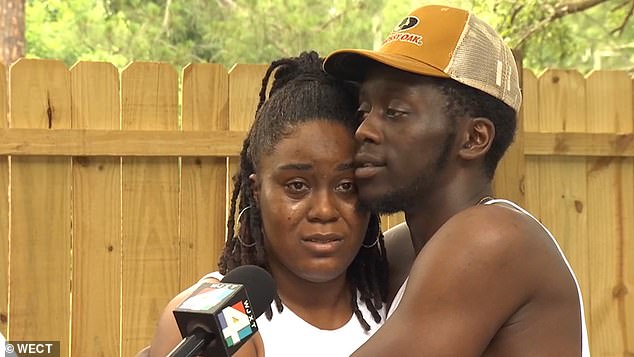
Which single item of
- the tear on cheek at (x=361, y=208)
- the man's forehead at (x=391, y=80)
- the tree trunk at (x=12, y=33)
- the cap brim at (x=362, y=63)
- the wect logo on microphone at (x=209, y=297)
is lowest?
the wect logo on microphone at (x=209, y=297)

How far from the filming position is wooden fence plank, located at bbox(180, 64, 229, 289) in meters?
5.08

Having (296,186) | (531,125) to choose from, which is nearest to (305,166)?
(296,186)

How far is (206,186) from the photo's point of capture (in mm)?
5133

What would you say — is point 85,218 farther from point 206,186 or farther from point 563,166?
point 563,166

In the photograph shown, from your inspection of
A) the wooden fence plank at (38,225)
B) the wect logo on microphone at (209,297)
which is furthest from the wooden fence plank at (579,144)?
the wect logo on microphone at (209,297)

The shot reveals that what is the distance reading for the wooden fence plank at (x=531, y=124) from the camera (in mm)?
5586

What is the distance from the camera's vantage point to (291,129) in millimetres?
2793

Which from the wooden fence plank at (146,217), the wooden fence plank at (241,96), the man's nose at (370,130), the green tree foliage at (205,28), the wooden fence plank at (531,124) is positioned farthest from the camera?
the green tree foliage at (205,28)

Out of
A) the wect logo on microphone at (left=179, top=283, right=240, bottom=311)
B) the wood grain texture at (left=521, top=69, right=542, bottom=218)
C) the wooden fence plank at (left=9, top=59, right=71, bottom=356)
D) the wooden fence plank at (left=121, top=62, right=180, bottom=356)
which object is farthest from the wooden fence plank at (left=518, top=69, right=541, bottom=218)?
the wect logo on microphone at (left=179, top=283, right=240, bottom=311)

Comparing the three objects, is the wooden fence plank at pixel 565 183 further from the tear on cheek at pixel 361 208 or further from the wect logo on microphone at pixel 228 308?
the wect logo on microphone at pixel 228 308

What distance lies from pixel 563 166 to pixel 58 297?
2.78 metres

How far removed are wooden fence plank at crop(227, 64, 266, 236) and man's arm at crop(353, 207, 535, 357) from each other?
9.67 feet

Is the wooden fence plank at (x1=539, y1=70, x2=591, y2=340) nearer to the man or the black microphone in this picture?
the man

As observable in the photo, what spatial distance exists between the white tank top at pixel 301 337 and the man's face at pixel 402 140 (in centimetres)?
44
